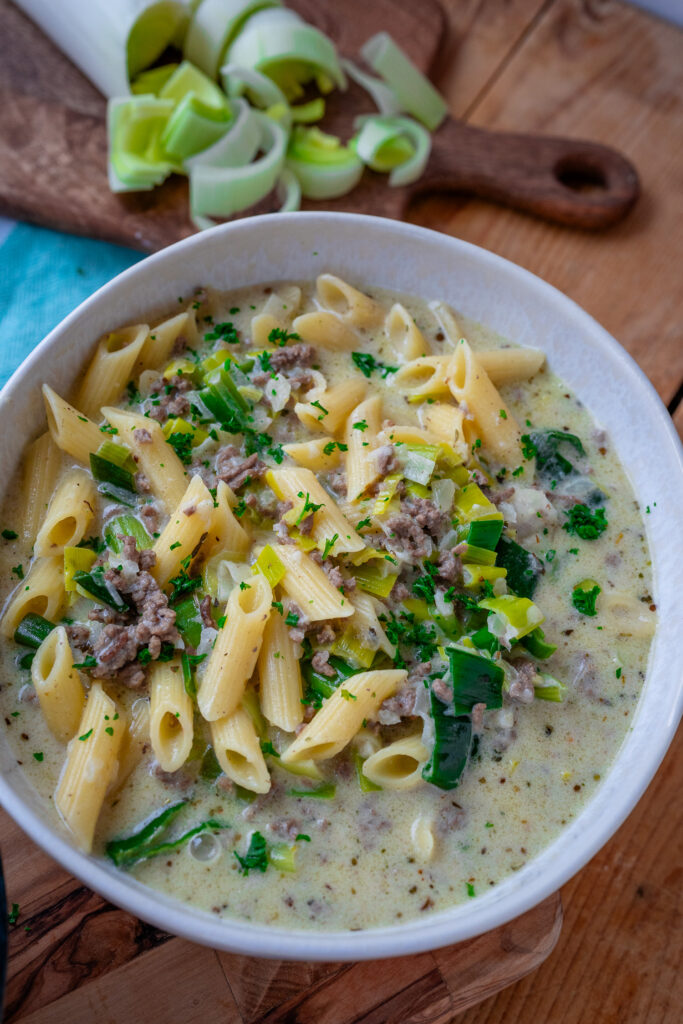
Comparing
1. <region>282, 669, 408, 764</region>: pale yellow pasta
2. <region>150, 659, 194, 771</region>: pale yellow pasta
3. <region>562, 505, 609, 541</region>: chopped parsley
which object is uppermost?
<region>562, 505, 609, 541</region>: chopped parsley

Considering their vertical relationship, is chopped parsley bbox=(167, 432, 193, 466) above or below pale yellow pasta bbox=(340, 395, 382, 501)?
below

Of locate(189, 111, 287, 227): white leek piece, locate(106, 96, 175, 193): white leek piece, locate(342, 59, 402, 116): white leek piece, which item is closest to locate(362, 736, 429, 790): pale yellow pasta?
locate(189, 111, 287, 227): white leek piece

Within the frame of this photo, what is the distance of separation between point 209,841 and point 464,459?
1309 mm

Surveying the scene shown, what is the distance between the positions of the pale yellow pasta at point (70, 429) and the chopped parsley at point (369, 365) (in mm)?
885

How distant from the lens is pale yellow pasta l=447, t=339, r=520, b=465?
2975 millimetres

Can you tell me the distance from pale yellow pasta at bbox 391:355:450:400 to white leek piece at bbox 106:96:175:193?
1305mm

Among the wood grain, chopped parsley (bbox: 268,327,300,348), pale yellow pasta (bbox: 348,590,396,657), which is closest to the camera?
pale yellow pasta (bbox: 348,590,396,657)

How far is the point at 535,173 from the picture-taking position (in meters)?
3.86

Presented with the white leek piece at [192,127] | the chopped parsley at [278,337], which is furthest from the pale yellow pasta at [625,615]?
the white leek piece at [192,127]

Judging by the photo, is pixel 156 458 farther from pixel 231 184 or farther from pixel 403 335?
pixel 231 184

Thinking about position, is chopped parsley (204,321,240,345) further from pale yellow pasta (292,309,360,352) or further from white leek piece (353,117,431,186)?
white leek piece (353,117,431,186)

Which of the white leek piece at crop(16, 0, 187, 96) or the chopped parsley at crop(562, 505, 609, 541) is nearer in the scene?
the chopped parsley at crop(562, 505, 609, 541)

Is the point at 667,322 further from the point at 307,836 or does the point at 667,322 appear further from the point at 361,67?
the point at 307,836

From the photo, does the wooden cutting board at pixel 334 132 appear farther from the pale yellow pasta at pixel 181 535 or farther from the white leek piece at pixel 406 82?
→ the pale yellow pasta at pixel 181 535
